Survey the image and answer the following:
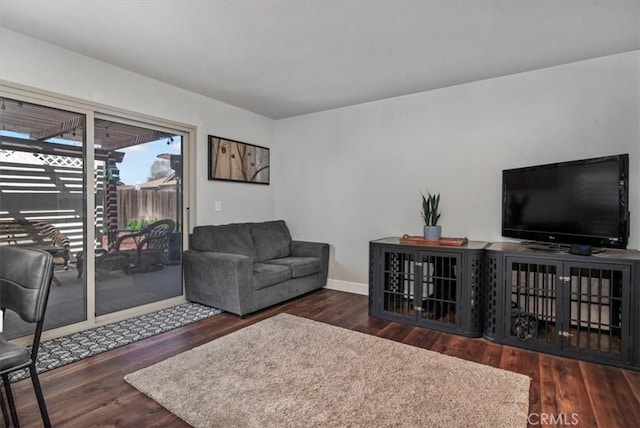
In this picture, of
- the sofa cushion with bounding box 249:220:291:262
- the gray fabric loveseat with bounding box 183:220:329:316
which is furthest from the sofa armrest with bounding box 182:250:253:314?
the sofa cushion with bounding box 249:220:291:262

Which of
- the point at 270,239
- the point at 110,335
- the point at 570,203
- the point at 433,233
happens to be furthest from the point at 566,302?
the point at 110,335

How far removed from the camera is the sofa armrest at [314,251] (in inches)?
166

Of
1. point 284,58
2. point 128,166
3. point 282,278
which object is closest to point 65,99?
point 128,166

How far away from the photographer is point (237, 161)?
4.26 m

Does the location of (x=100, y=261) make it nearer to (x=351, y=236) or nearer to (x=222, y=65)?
(x=222, y=65)

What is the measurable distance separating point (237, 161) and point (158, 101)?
1.16 metres

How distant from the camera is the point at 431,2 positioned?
6.79 feet

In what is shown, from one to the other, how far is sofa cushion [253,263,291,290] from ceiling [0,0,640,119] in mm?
1961

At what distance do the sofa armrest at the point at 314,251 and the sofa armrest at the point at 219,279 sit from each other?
1146 mm

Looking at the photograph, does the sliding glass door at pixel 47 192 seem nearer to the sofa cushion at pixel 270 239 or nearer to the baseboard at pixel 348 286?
the sofa cushion at pixel 270 239

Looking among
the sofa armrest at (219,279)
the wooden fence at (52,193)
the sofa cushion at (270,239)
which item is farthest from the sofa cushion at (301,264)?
the wooden fence at (52,193)

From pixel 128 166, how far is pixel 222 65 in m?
1.37

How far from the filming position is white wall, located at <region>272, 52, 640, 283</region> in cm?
284

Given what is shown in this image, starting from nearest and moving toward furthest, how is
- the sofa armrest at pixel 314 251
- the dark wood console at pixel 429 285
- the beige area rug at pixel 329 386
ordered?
the beige area rug at pixel 329 386, the dark wood console at pixel 429 285, the sofa armrest at pixel 314 251
